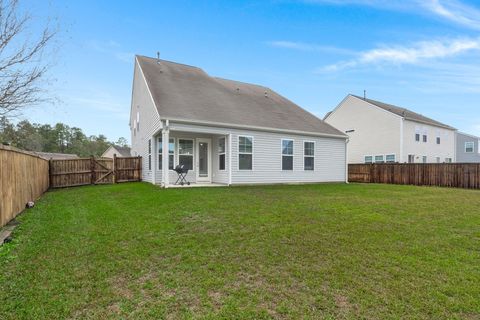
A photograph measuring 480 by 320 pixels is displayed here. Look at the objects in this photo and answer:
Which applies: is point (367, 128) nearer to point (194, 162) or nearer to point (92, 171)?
point (194, 162)

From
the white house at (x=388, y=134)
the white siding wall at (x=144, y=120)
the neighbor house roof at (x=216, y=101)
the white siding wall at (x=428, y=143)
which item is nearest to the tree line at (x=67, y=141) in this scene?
the white siding wall at (x=144, y=120)

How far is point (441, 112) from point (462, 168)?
1667 cm

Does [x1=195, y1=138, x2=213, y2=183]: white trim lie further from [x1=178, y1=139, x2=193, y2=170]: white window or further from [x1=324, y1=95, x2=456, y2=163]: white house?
[x1=324, y1=95, x2=456, y2=163]: white house

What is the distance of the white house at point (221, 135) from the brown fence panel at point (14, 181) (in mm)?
4202

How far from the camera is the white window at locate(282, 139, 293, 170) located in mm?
13047

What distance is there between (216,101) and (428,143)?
19.6m

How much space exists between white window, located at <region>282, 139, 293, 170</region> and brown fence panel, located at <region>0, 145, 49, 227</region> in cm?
964

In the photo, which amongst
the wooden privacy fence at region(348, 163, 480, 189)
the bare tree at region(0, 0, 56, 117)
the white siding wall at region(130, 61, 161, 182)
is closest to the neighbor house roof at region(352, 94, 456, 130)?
the wooden privacy fence at region(348, 163, 480, 189)

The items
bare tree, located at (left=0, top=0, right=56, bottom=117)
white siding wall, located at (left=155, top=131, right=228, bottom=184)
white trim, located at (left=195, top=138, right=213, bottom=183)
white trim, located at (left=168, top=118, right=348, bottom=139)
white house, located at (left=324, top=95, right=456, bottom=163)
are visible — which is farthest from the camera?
white house, located at (left=324, top=95, right=456, bottom=163)

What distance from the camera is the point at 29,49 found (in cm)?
752

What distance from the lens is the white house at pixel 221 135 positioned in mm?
11219

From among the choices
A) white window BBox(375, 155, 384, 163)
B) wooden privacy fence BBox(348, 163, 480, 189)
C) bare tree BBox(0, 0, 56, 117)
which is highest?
bare tree BBox(0, 0, 56, 117)

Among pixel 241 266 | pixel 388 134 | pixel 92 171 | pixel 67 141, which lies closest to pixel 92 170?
pixel 92 171

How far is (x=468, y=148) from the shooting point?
1103 inches
